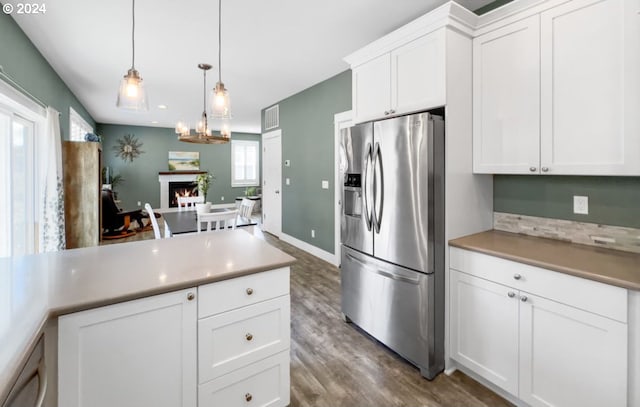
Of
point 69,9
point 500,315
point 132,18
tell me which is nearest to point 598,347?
point 500,315

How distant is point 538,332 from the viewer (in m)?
1.61

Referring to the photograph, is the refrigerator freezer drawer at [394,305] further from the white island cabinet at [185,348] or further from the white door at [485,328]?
the white island cabinet at [185,348]

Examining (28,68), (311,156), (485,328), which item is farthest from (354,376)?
(28,68)

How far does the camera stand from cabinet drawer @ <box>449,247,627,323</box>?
1363 mm

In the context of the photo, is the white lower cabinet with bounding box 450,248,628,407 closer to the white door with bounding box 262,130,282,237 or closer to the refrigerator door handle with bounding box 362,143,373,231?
the refrigerator door handle with bounding box 362,143,373,231

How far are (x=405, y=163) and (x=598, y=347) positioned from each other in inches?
53.0

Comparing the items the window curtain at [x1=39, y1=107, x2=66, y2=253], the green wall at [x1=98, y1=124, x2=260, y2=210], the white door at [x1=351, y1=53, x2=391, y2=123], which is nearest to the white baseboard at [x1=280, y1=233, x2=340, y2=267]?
the white door at [x1=351, y1=53, x2=391, y2=123]

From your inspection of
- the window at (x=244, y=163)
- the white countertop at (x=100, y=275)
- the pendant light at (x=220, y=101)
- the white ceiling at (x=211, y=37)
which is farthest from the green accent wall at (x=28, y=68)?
the window at (x=244, y=163)

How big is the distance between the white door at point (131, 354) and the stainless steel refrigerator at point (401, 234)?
1364mm

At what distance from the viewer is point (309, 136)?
4.81 meters

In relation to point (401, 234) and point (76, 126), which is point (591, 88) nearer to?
point (401, 234)

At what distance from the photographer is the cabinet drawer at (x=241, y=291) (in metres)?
1.37

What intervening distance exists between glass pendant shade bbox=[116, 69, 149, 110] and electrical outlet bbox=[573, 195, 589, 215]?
2.88m

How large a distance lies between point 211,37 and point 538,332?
3.53 m
